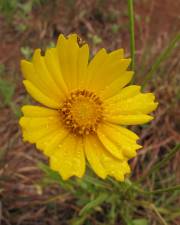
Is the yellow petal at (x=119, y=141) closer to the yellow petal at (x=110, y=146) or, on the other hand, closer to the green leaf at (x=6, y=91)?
the yellow petal at (x=110, y=146)

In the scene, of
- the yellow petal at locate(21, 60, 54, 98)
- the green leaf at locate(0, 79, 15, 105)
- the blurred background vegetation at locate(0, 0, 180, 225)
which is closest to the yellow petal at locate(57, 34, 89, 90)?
the yellow petal at locate(21, 60, 54, 98)

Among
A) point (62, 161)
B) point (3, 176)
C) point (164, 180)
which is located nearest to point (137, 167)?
point (164, 180)

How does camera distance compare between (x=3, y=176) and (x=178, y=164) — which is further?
(x=178, y=164)

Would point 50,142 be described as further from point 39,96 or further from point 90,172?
point 90,172

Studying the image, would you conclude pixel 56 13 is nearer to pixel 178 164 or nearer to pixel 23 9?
pixel 23 9

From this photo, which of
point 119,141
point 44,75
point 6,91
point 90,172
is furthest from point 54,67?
point 6,91

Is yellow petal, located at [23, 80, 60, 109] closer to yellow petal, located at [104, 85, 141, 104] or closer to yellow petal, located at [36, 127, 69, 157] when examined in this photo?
yellow petal, located at [36, 127, 69, 157]
